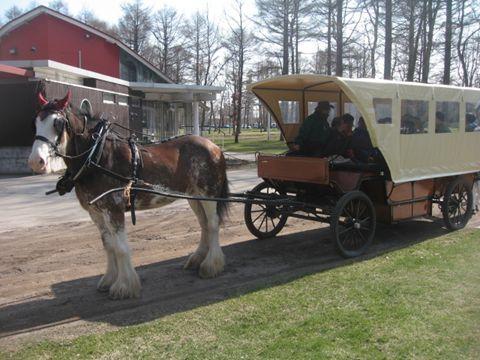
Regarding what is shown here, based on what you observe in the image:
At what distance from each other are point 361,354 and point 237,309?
138cm

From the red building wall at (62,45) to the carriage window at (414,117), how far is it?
2119 centimetres

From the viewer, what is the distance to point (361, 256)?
6.94 m

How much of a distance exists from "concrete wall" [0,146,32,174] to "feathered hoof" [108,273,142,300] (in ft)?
42.1

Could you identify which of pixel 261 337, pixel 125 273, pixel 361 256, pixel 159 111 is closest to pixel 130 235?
pixel 125 273

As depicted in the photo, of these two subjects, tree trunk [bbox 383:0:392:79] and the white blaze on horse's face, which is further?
tree trunk [bbox 383:0:392:79]

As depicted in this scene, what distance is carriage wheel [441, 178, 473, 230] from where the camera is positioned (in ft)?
27.3

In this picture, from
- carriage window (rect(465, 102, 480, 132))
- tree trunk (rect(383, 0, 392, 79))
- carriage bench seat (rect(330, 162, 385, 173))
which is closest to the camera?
carriage bench seat (rect(330, 162, 385, 173))

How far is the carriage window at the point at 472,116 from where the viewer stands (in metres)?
8.66

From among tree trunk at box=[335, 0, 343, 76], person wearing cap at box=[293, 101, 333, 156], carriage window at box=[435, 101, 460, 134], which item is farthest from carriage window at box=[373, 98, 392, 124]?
tree trunk at box=[335, 0, 343, 76]

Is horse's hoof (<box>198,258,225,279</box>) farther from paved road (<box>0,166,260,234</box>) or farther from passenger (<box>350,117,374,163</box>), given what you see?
passenger (<box>350,117,374,163</box>)

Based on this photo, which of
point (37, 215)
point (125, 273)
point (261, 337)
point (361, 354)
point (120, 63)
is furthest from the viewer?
point (120, 63)

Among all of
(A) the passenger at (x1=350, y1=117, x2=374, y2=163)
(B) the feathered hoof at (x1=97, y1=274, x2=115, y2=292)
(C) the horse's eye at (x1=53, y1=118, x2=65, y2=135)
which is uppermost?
(C) the horse's eye at (x1=53, y1=118, x2=65, y2=135)

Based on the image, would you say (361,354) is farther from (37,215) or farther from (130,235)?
(37,215)

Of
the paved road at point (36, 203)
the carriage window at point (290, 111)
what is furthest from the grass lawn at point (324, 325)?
the carriage window at point (290, 111)
